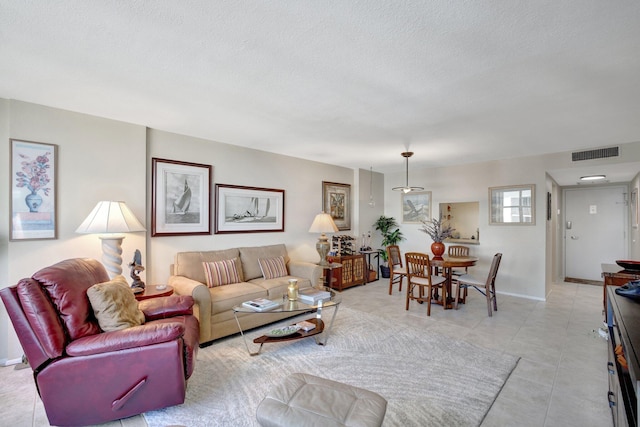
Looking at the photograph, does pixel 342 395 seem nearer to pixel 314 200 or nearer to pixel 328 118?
pixel 328 118

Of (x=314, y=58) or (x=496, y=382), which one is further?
(x=496, y=382)

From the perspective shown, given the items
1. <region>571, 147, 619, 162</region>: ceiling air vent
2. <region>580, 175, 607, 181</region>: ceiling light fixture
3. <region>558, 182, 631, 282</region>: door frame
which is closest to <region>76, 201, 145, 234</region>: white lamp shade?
<region>571, 147, 619, 162</region>: ceiling air vent

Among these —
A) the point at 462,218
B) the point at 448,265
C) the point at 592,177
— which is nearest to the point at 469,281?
the point at 448,265

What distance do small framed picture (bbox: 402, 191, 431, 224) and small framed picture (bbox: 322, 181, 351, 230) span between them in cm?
133

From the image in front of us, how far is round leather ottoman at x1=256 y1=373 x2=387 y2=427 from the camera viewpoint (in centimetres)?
142

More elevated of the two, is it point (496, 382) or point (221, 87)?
point (221, 87)

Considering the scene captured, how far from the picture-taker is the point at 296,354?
2.90m

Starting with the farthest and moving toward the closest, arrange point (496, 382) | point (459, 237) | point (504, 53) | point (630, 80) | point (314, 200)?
point (459, 237) < point (314, 200) < point (496, 382) < point (630, 80) < point (504, 53)

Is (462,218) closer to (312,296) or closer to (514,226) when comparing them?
(514,226)

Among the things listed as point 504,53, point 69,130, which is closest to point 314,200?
point 69,130

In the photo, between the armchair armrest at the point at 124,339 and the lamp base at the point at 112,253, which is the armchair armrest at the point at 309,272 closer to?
the lamp base at the point at 112,253

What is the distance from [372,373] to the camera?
2.54 metres

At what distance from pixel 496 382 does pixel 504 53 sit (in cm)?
248

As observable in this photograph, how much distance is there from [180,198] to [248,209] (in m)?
1.01
